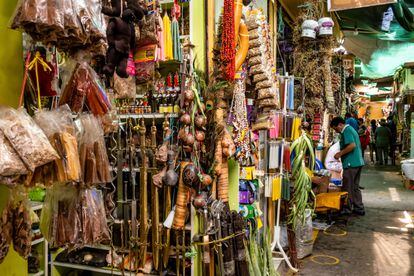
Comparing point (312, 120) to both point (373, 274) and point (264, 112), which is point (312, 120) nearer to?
point (373, 274)

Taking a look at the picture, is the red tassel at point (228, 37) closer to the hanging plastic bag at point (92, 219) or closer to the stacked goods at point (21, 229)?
the hanging plastic bag at point (92, 219)

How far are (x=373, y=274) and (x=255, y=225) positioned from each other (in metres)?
1.83

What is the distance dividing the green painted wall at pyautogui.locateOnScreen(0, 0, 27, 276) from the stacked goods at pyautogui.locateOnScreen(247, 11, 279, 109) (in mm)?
2047

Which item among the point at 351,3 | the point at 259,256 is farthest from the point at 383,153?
the point at 259,256

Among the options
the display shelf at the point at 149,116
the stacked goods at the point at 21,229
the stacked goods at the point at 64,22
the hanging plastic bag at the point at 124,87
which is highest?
the stacked goods at the point at 64,22

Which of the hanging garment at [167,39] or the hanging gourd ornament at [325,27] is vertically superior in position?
the hanging gourd ornament at [325,27]

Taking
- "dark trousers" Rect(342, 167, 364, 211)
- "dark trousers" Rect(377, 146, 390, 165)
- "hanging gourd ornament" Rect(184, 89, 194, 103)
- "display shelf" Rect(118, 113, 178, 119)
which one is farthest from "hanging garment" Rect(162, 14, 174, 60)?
"dark trousers" Rect(377, 146, 390, 165)

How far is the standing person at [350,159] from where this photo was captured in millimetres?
6754

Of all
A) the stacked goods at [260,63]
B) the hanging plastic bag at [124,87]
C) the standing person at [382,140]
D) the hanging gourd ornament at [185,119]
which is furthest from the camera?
the standing person at [382,140]

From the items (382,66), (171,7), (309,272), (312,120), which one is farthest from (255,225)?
(382,66)

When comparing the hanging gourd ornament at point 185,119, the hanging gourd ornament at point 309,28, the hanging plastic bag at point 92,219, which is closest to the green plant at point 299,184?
the hanging gourd ornament at point 309,28

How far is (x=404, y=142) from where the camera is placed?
14805 mm

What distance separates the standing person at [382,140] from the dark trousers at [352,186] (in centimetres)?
729

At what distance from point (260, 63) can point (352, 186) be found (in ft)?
15.1
